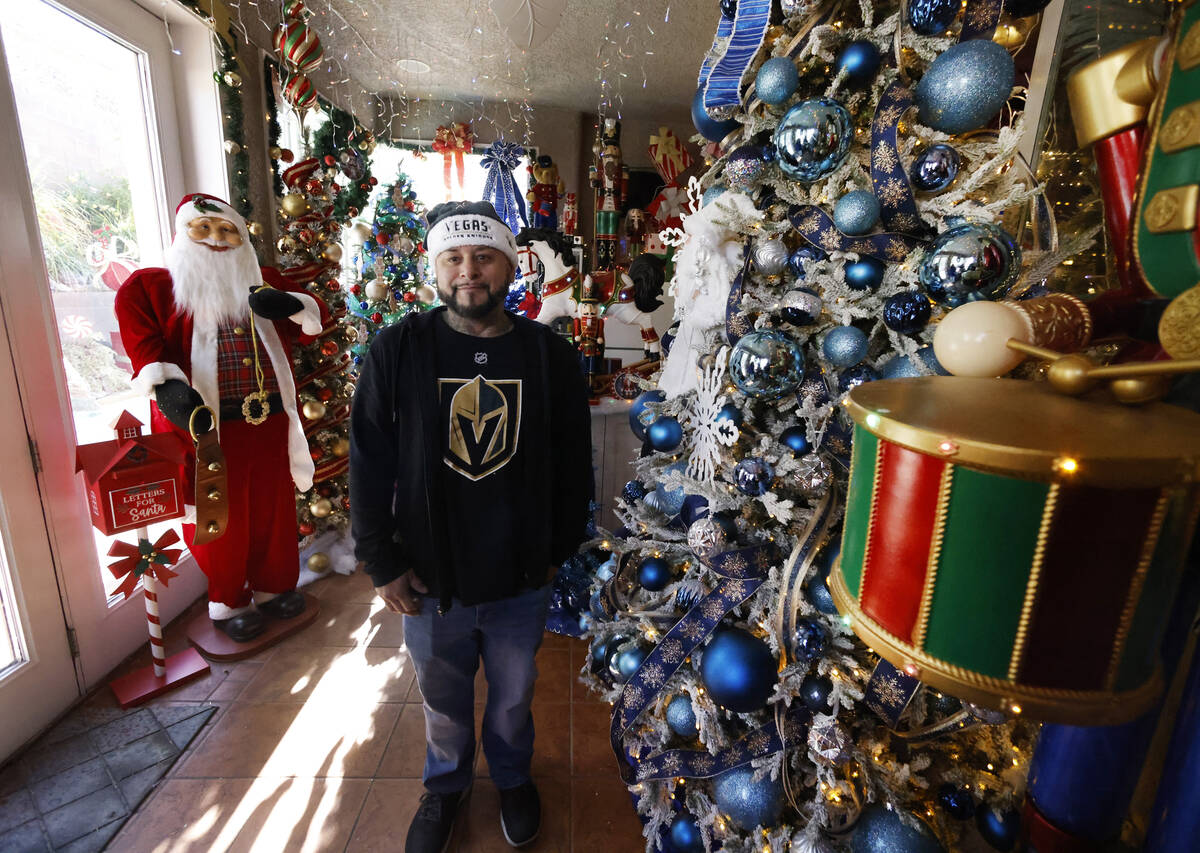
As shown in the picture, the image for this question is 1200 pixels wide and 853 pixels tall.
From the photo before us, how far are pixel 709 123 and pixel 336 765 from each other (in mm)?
2207

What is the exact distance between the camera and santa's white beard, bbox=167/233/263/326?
2008 millimetres

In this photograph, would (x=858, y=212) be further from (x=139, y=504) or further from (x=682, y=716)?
(x=139, y=504)

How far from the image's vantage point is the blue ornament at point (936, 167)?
1.03 m

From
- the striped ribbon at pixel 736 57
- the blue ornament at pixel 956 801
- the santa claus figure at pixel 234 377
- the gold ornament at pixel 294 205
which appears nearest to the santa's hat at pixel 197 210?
the santa claus figure at pixel 234 377

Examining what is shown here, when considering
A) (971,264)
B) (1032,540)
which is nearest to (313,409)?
(971,264)

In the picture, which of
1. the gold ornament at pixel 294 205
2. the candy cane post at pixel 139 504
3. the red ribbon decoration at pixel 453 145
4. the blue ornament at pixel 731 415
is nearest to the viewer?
the blue ornament at pixel 731 415

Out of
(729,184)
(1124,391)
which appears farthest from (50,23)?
(1124,391)

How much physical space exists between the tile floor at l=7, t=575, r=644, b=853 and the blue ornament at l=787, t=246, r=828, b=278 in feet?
5.29

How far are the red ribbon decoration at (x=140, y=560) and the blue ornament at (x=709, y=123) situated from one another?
218cm

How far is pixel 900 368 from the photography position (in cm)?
110

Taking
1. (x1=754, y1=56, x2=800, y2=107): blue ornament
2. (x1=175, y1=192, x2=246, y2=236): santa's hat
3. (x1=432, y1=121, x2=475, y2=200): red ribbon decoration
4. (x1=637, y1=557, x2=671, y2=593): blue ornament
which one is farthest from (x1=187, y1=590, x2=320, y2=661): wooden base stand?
(x1=432, y1=121, x2=475, y2=200): red ribbon decoration

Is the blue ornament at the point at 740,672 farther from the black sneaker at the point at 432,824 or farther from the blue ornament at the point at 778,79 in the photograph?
the blue ornament at the point at 778,79

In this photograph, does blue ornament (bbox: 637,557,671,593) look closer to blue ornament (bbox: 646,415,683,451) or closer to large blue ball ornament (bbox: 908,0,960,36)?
blue ornament (bbox: 646,415,683,451)

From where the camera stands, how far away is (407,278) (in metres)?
3.91
